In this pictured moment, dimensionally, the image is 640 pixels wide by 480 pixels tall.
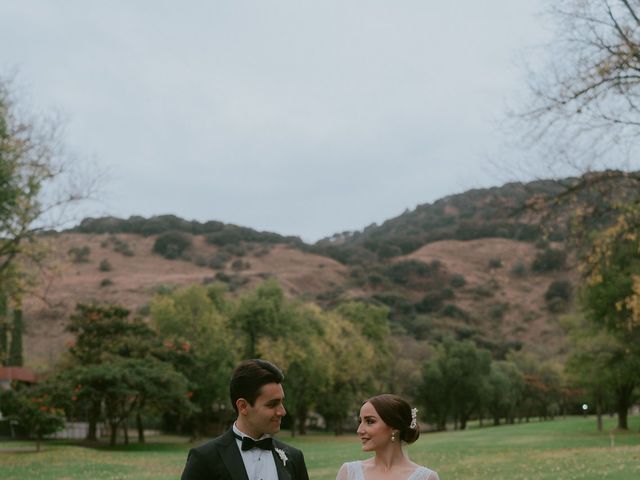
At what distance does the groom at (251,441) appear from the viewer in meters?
4.29

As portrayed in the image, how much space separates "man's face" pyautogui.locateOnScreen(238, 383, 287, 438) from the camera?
4.34 meters

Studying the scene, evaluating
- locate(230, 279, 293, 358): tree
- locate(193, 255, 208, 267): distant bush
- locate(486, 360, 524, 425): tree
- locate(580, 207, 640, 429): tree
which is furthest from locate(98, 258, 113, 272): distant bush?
locate(580, 207, 640, 429): tree

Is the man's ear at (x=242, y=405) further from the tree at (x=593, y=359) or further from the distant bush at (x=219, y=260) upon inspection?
the distant bush at (x=219, y=260)

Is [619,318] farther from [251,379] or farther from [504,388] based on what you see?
[504,388]

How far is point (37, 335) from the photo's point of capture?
102312 mm

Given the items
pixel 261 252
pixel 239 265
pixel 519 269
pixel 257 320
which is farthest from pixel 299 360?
pixel 261 252

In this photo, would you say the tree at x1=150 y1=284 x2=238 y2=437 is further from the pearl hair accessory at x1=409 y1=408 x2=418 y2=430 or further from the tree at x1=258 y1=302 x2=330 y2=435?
the pearl hair accessory at x1=409 y1=408 x2=418 y2=430

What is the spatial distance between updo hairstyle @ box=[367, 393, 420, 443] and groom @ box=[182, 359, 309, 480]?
2.60 ft

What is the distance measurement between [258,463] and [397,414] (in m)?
1.02

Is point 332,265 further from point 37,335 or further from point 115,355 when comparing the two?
point 115,355

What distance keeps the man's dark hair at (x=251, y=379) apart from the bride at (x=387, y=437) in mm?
856

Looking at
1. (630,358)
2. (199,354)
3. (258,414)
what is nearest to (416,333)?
(199,354)

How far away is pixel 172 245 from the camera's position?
157 metres

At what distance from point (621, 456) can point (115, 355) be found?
101 feet
